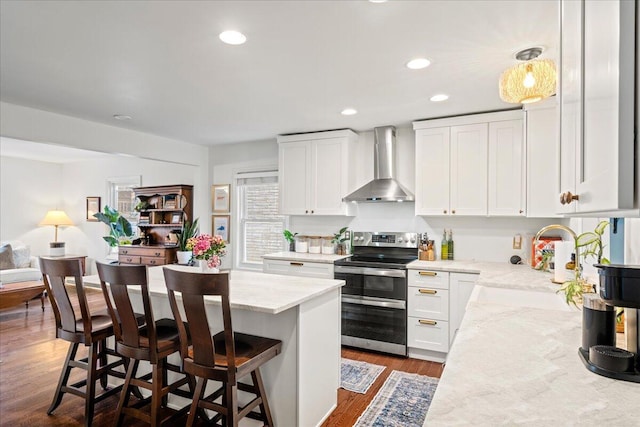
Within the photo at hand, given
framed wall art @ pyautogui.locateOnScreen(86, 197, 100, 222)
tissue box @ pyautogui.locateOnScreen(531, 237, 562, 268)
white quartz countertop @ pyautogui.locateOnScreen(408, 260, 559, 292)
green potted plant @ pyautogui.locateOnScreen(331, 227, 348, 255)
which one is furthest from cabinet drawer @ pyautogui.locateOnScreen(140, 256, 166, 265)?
tissue box @ pyautogui.locateOnScreen(531, 237, 562, 268)

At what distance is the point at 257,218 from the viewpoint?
5348 mm

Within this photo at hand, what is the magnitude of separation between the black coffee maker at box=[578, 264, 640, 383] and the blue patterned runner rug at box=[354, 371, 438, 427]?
168cm

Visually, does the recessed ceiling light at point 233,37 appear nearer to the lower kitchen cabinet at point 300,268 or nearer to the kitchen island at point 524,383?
the kitchen island at point 524,383

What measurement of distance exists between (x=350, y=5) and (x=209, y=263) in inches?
72.4

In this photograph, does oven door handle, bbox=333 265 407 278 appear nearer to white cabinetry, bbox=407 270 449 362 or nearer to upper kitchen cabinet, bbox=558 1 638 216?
white cabinetry, bbox=407 270 449 362

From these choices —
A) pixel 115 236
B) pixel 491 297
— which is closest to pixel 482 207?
pixel 491 297

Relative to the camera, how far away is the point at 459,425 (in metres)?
0.77

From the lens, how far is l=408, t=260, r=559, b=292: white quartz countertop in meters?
2.62

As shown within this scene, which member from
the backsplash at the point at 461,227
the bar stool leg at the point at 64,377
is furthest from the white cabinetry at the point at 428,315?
the bar stool leg at the point at 64,377

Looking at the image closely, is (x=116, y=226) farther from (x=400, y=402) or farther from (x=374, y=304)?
(x=400, y=402)

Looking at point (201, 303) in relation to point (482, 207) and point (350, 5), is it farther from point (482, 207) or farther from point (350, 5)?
point (482, 207)

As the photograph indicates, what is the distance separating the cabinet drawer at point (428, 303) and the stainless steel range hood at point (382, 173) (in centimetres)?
108

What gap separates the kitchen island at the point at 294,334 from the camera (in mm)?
2139

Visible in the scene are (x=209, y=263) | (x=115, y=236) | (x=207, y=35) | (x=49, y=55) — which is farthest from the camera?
(x=115, y=236)
